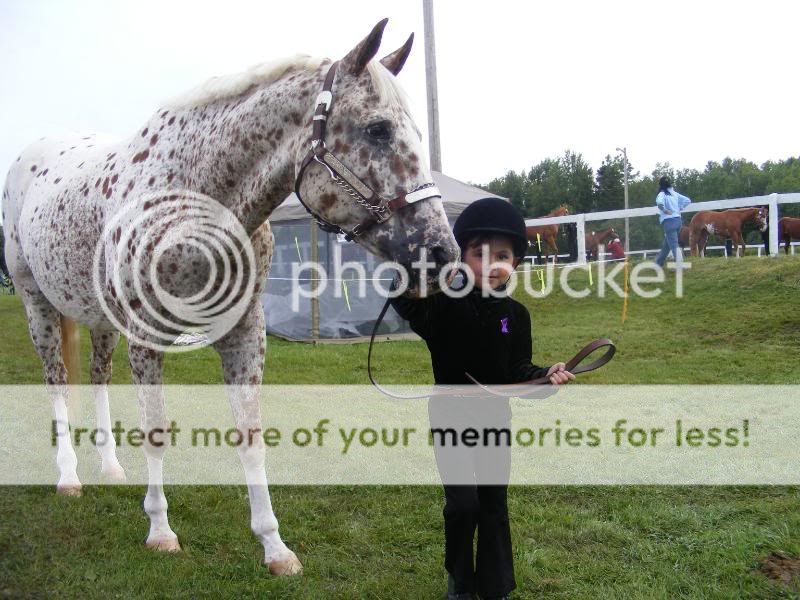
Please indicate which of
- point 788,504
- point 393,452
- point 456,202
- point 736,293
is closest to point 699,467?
point 788,504

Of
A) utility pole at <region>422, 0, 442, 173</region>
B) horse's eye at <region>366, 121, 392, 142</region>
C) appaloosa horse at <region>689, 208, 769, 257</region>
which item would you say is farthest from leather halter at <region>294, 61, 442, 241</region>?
appaloosa horse at <region>689, 208, 769, 257</region>

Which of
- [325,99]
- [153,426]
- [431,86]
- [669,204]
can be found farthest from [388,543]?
[669,204]

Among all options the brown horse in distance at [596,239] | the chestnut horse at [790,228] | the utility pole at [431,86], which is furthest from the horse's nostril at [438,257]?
the brown horse in distance at [596,239]

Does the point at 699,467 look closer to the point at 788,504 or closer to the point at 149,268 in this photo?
the point at 788,504

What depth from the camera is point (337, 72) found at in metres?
2.25

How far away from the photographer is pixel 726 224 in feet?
50.3

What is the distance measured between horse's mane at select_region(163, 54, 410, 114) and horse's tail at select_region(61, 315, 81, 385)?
222 cm

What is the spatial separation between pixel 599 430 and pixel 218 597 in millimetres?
3362

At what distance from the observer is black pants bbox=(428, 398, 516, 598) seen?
247cm

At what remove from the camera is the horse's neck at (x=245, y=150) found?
2.44 m

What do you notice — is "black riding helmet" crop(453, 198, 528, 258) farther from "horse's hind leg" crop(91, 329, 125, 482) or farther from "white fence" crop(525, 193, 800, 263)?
"white fence" crop(525, 193, 800, 263)

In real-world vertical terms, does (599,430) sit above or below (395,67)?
Answer: below

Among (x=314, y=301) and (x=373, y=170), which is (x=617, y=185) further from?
(x=373, y=170)

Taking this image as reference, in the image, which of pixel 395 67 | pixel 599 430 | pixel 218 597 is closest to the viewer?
pixel 395 67
